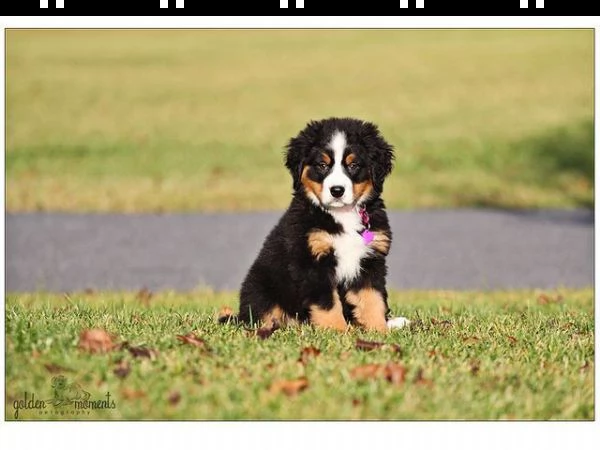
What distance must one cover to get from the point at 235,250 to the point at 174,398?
756 centimetres

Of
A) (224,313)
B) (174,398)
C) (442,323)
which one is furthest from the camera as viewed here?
(224,313)

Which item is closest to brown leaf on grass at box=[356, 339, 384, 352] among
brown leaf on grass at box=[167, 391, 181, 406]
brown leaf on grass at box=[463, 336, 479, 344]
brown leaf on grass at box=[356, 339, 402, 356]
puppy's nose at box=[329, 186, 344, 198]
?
brown leaf on grass at box=[356, 339, 402, 356]

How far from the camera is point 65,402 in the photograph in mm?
4527

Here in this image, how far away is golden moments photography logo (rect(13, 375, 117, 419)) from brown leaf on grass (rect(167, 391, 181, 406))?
241mm

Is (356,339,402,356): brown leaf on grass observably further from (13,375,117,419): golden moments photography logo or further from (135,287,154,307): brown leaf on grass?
(135,287,154,307): brown leaf on grass

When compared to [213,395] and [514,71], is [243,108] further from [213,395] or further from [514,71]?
[213,395]

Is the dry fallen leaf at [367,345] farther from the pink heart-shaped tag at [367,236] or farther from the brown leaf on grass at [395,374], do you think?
the pink heart-shaped tag at [367,236]

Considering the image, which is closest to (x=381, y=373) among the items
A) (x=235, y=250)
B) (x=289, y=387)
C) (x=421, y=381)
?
(x=421, y=381)

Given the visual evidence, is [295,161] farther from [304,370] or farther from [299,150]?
[304,370]

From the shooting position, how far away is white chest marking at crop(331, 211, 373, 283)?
5.60 m

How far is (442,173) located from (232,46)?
575 inches

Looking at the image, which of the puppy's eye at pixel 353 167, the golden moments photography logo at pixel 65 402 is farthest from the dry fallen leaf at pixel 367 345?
the golden moments photography logo at pixel 65 402

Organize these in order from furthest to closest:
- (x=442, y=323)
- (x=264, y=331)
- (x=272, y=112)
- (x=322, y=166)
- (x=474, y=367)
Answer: (x=272, y=112) → (x=442, y=323) → (x=322, y=166) → (x=264, y=331) → (x=474, y=367)

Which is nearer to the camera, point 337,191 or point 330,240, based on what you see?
point 337,191
